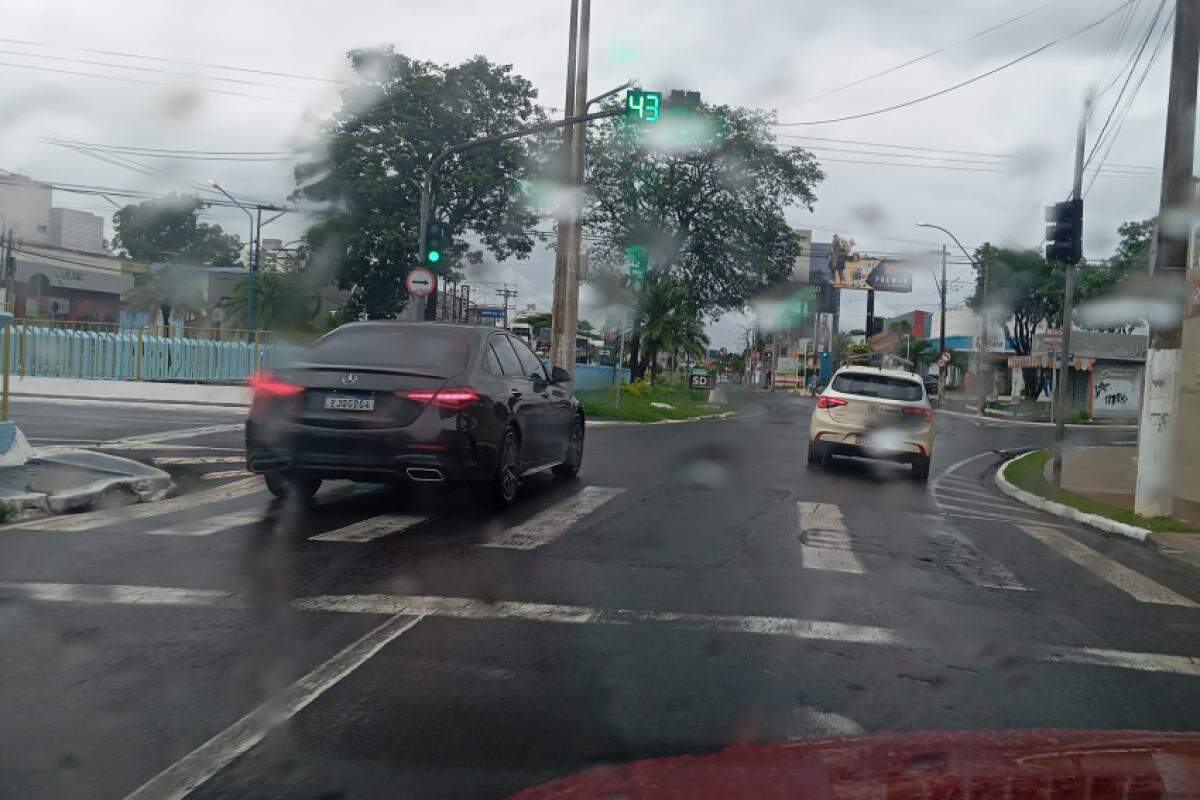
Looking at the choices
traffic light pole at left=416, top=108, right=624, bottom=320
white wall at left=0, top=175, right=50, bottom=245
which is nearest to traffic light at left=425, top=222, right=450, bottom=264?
traffic light pole at left=416, top=108, right=624, bottom=320

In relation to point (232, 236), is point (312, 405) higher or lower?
lower

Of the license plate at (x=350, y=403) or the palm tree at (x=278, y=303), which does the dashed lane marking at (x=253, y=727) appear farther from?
the palm tree at (x=278, y=303)

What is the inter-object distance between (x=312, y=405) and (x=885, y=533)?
193 inches

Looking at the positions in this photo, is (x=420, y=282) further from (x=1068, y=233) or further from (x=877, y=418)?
(x=1068, y=233)

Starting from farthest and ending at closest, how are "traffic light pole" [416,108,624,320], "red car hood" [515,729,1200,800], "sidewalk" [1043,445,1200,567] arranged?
"traffic light pole" [416,108,624,320] → "sidewalk" [1043,445,1200,567] → "red car hood" [515,729,1200,800]

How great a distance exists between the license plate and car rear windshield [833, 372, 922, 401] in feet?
28.3

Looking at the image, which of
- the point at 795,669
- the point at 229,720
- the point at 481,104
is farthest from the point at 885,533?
the point at 481,104

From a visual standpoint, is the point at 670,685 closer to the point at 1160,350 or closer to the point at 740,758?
the point at 740,758

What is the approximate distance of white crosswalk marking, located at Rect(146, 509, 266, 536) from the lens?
7.44 m

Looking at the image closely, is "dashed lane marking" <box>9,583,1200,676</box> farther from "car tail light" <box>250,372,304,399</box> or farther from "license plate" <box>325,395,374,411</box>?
"car tail light" <box>250,372,304,399</box>

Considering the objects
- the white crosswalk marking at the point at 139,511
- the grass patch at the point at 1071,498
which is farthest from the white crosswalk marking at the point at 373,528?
the grass patch at the point at 1071,498

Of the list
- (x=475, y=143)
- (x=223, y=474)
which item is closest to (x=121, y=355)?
(x=475, y=143)

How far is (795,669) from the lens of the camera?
4.63 meters

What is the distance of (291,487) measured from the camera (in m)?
9.59
